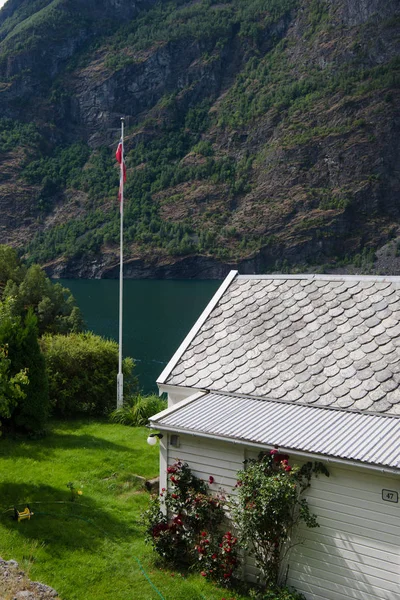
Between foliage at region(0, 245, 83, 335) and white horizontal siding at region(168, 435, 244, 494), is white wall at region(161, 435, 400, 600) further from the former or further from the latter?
foliage at region(0, 245, 83, 335)

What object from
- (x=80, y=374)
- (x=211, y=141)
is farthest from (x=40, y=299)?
(x=211, y=141)

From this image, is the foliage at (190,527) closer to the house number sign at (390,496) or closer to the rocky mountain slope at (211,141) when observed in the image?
the house number sign at (390,496)

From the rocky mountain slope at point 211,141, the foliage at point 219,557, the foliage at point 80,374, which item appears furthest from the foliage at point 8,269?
the rocky mountain slope at point 211,141

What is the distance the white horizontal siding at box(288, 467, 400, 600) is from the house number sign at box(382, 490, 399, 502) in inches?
2.0

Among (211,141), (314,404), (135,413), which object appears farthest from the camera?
(211,141)

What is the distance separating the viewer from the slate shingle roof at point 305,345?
826 centimetres

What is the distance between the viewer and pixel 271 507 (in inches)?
269

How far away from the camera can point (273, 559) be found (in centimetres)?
730

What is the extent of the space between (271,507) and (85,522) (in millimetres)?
3641

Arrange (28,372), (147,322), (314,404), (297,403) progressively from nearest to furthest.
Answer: (314,404) → (297,403) → (28,372) → (147,322)

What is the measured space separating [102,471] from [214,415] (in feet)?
14.3

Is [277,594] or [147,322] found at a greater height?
[277,594]

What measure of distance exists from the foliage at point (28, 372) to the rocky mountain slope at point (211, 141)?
127m

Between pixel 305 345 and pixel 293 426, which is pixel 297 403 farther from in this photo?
pixel 305 345
